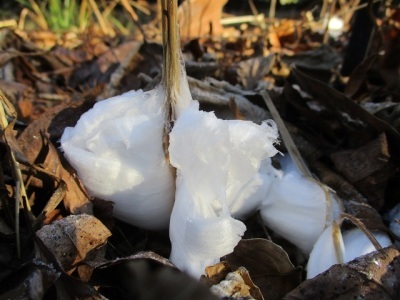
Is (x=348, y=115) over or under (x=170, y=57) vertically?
under

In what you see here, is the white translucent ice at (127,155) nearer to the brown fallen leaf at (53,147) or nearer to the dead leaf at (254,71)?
the brown fallen leaf at (53,147)

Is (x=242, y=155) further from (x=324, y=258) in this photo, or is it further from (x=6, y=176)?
(x=6, y=176)

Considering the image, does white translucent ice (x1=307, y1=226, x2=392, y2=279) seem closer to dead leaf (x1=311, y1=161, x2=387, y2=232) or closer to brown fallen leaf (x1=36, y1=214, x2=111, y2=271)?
dead leaf (x1=311, y1=161, x2=387, y2=232)

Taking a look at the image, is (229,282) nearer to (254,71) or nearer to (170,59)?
(170,59)

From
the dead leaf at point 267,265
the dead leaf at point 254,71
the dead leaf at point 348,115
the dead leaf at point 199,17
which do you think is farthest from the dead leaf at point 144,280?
the dead leaf at point 199,17

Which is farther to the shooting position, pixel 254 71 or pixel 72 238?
pixel 254 71

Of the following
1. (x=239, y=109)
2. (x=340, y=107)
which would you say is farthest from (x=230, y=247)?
(x=340, y=107)

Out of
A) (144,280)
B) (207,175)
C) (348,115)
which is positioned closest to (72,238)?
(144,280)
